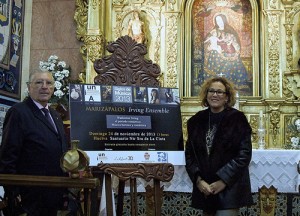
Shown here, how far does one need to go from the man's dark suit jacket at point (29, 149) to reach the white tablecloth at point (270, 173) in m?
1.27

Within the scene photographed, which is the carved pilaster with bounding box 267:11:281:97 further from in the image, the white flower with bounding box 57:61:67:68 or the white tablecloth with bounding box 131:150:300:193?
the white flower with bounding box 57:61:67:68

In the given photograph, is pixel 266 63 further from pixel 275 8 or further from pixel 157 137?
pixel 157 137

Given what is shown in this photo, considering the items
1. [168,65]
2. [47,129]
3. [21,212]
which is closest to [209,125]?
[47,129]

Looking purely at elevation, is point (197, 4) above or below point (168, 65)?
above

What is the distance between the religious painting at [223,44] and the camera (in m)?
6.92

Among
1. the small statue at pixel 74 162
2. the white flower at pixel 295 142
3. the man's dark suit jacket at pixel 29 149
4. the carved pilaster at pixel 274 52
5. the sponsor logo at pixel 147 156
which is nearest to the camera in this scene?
the small statue at pixel 74 162

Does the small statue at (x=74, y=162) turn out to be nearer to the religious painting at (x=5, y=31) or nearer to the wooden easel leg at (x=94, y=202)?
the wooden easel leg at (x=94, y=202)

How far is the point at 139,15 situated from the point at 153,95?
12.4 ft

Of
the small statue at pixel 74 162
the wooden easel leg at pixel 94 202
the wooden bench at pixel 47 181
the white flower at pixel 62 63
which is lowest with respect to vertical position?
the wooden easel leg at pixel 94 202

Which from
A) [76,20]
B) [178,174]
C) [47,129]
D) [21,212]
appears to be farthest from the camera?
[76,20]

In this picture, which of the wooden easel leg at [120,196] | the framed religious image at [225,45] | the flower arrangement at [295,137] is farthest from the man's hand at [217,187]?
the framed religious image at [225,45]

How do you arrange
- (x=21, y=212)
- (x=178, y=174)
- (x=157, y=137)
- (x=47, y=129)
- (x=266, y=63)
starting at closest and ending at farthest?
(x=21, y=212) < (x=47, y=129) < (x=157, y=137) < (x=178, y=174) < (x=266, y=63)

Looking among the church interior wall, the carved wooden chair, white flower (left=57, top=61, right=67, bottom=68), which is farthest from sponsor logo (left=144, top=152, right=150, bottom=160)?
white flower (left=57, top=61, right=67, bottom=68)

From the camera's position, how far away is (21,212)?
2.89 m
